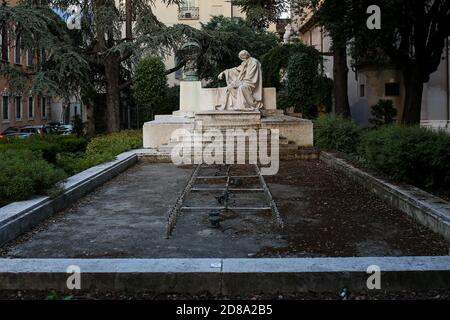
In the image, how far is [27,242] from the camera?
19.9 feet

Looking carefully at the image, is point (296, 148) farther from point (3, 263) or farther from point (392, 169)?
point (3, 263)

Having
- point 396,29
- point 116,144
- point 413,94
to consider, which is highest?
point 396,29

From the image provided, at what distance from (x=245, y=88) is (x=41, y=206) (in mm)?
11700

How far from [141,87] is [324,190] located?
18.9m

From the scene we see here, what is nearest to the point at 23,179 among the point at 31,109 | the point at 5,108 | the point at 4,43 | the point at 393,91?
the point at 4,43

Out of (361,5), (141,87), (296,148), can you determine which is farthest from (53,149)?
(141,87)

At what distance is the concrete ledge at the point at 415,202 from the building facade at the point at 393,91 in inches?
Answer: 518

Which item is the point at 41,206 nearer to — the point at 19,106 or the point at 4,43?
the point at 4,43

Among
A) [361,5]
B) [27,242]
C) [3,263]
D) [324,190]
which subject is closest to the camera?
[3,263]

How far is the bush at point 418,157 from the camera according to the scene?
322 inches

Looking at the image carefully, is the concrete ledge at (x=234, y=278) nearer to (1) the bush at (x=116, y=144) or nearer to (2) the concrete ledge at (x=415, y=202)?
(2) the concrete ledge at (x=415, y=202)

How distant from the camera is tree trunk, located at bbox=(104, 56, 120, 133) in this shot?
82.2 ft

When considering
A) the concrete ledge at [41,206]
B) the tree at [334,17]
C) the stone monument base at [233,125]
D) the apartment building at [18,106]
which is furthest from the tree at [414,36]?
the apartment building at [18,106]

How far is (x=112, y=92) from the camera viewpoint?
25.5m
